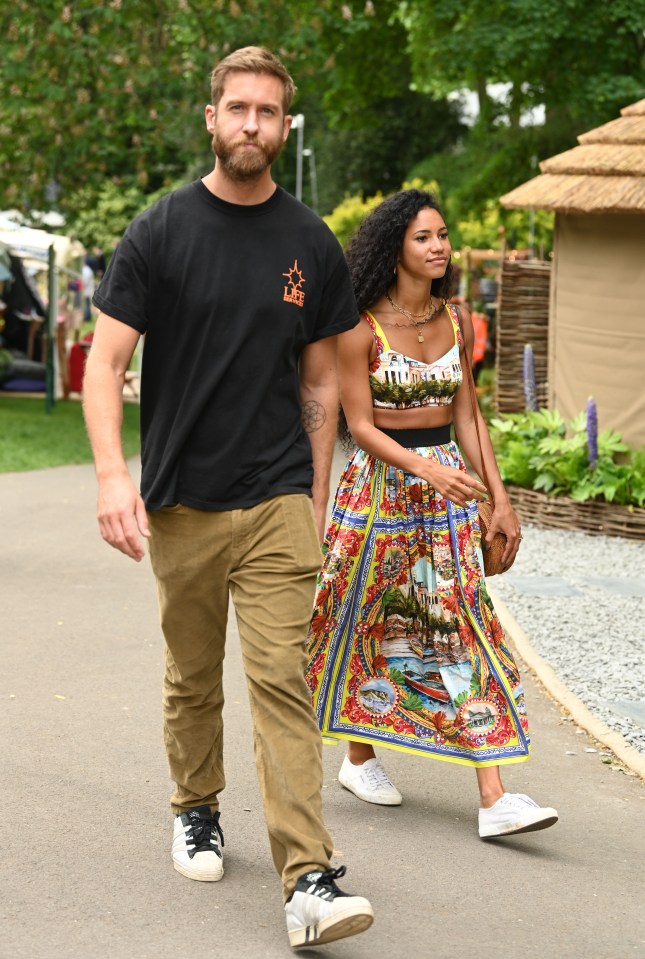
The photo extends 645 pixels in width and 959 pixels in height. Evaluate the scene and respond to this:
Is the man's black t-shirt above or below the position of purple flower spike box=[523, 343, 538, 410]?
above

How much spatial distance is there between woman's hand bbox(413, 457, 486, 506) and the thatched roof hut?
7.28 metres

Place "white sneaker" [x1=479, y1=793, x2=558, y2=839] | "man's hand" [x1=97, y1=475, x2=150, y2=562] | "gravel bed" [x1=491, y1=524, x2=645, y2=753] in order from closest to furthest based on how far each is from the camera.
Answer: "man's hand" [x1=97, y1=475, x2=150, y2=562], "white sneaker" [x1=479, y1=793, x2=558, y2=839], "gravel bed" [x1=491, y1=524, x2=645, y2=753]

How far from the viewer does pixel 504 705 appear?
485 cm

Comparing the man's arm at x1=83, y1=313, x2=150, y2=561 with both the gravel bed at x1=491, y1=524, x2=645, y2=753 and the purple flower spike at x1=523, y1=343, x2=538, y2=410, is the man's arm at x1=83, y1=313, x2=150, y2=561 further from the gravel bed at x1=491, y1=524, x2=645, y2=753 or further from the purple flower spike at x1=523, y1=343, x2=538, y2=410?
the purple flower spike at x1=523, y1=343, x2=538, y2=410

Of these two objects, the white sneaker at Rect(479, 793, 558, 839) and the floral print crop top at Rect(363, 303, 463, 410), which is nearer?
the white sneaker at Rect(479, 793, 558, 839)

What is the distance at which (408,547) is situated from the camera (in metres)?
4.99

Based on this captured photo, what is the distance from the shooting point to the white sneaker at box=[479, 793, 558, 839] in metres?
4.59

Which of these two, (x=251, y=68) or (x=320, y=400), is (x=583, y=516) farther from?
(x=251, y=68)

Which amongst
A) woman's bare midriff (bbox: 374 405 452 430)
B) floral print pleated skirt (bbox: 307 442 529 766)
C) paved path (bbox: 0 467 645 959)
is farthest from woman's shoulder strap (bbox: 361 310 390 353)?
paved path (bbox: 0 467 645 959)

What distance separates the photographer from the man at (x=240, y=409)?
3814mm

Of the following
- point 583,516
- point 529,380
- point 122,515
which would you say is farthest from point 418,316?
point 529,380

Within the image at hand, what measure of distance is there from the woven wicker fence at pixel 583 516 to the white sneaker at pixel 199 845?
23.1 ft

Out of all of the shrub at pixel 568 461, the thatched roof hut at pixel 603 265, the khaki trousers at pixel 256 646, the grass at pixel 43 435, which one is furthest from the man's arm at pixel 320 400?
the grass at pixel 43 435

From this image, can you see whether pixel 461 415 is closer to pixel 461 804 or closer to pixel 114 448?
pixel 461 804
